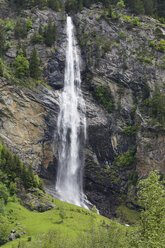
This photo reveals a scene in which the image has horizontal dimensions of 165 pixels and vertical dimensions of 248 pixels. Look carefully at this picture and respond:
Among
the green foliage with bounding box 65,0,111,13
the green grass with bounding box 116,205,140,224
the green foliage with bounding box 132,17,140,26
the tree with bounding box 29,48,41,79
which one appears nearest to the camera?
the green grass with bounding box 116,205,140,224

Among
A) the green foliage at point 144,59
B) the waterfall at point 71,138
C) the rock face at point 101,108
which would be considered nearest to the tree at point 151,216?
the waterfall at point 71,138

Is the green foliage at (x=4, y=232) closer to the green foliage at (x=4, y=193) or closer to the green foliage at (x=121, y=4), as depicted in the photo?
the green foliage at (x=4, y=193)

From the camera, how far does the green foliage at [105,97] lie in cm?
6081

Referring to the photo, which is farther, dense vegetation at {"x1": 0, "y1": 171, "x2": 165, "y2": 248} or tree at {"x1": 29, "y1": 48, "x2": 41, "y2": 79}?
tree at {"x1": 29, "y1": 48, "x2": 41, "y2": 79}

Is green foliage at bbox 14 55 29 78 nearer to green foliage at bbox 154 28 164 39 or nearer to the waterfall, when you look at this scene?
the waterfall

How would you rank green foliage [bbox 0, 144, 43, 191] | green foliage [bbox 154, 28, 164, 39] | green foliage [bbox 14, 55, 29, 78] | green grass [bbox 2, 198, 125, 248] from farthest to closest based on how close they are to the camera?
green foliage [bbox 154, 28, 164, 39], green foliage [bbox 14, 55, 29, 78], green foliage [bbox 0, 144, 43, 191], green grass [bbox 2, 198, 125, 248]

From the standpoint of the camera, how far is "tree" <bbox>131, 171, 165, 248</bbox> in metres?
13.8

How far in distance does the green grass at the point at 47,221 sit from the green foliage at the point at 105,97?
26919 millimetres

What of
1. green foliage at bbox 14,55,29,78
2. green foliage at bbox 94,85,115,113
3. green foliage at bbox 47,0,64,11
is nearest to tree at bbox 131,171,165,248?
green foliage at bbox 14,55,29,78

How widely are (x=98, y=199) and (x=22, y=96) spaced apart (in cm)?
2386

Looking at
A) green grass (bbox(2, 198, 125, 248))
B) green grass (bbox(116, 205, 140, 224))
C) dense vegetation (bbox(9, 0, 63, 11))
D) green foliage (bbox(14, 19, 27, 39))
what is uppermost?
dense vegetation (bbox(9, 0, 63, 11))

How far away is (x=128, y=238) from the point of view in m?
14.7

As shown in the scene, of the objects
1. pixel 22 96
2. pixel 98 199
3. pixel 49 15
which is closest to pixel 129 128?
pixel 98 199

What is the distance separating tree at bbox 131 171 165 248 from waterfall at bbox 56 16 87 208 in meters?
32.4
